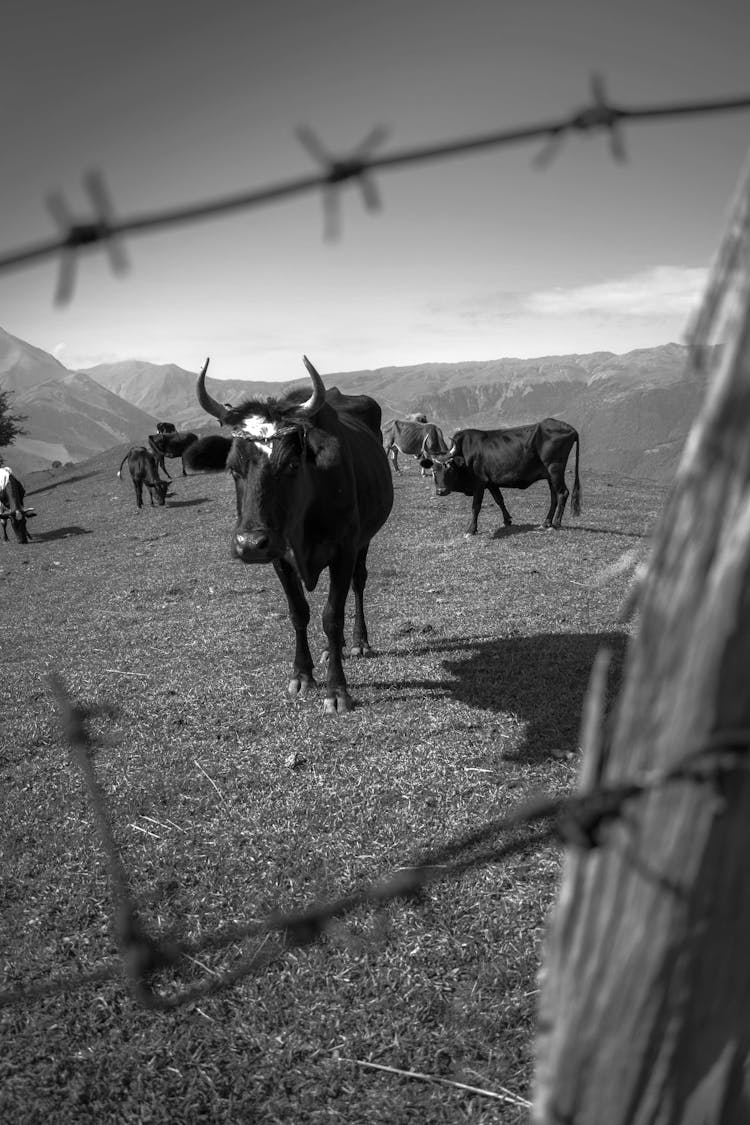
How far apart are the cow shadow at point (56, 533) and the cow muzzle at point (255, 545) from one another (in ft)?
53.1

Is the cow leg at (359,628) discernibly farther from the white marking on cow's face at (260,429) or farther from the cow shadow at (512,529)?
A: the cow shadow at (512,529)

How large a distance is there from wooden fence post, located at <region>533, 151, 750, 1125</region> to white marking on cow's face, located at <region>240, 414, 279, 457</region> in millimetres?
4694

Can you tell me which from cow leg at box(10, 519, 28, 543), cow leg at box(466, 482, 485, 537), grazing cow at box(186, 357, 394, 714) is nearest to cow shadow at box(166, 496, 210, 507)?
cow leg at box(10, 519, 28, 543)

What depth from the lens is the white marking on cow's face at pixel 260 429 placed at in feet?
18.1

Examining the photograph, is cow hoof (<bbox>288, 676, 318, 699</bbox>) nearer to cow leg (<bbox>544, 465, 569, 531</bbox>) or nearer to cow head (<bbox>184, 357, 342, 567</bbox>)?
cow head (<bbox>184, 357, 342, 567</bbox>)

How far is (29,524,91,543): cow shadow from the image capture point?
65.7 feet

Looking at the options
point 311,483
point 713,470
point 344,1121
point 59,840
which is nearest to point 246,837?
point 59,840

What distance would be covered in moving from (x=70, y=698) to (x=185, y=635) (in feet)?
7.07

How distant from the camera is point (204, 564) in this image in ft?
47.0

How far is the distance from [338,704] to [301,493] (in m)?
1.79

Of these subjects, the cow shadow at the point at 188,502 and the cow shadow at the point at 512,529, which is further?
the cow shadow at the point at 188,502

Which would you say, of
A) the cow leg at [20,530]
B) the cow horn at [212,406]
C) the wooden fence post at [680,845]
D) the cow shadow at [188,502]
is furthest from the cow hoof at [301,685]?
the cow shadow at [188,502]

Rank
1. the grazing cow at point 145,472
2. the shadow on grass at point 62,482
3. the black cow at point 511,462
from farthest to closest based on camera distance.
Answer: the shadow on grass at point 62,482 < the grazing cow at point 145,472 < the black cow at point 511,462

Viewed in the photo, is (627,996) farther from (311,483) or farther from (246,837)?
(311,483)
